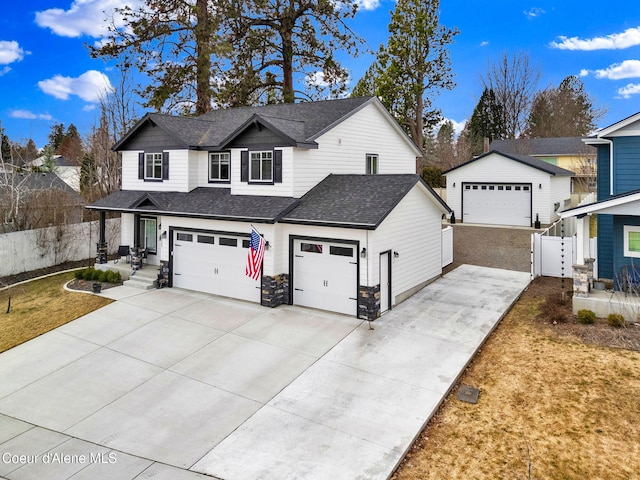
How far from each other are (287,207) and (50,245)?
1341 cm

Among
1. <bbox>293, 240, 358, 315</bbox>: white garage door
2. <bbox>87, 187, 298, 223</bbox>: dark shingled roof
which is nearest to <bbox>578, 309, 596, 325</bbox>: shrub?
<bbox>293, 240, 358, 315</bbox>: white garage door

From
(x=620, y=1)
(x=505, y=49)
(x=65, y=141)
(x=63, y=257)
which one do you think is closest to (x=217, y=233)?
(x=63, y=257)

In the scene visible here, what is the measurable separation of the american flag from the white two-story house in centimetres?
48

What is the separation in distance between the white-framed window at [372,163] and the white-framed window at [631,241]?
984 centimetres

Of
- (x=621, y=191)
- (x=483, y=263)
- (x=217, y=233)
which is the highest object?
(x=621, y=191)

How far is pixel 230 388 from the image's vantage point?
929 centimetres

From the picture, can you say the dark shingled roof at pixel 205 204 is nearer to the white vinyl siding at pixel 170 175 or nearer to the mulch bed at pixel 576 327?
the white vinyl siding at pixel 170 175

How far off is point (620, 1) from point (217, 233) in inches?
1712

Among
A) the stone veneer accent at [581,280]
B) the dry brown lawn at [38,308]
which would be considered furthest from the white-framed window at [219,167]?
the stone veneer accent at [581,280]

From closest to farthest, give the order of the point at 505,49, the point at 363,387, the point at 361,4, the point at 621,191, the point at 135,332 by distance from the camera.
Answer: the point at 363,387, the point at 135,332, the point at 621,191, the point at 361,4, the point at 505,49

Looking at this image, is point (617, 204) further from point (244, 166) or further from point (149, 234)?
point (149, 234)

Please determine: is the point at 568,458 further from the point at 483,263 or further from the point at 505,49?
the point at 505,49

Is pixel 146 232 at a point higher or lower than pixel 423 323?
higher

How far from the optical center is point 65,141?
73.7m
